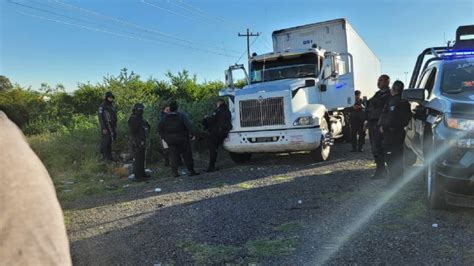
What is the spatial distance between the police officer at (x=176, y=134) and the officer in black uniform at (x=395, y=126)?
180 inches

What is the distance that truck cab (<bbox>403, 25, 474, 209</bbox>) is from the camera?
522cm

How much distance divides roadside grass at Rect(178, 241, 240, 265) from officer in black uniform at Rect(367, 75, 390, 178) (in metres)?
4.15

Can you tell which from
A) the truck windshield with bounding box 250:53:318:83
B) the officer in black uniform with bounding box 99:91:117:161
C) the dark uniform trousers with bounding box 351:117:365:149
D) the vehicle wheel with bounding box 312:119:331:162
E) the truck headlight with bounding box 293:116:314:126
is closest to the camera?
the truck headlight with bounding box 293:116:314:126

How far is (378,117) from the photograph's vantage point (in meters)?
8.16

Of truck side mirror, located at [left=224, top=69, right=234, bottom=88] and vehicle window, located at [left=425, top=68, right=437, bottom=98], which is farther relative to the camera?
truck side mirror, located at [left=224, top=69, right=234, bottom=88]

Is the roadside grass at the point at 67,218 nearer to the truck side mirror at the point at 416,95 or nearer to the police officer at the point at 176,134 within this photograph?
the police officer at the point at 176,134

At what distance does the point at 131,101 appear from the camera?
19.1m

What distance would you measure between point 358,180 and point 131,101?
12682 mm

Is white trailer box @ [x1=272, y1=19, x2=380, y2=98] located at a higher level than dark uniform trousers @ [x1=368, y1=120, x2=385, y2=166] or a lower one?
higher

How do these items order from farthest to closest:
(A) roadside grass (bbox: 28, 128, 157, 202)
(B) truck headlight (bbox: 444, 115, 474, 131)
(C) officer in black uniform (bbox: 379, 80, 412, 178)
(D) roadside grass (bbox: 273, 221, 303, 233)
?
1. (A) roadside grass (bbox: 28, 128, 157, 202)
2. (C) officer in black uniform (bbox: 379, 80, 412, 178)
3. (D) roadside grass (bbox: 273, 221, 303, 233)
4. (B) truck headlight (bbox: 444, 115, 474, 131)

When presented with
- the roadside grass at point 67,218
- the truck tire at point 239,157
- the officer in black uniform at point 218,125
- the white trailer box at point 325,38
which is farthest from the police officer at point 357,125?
the roadside grass at point 67,218

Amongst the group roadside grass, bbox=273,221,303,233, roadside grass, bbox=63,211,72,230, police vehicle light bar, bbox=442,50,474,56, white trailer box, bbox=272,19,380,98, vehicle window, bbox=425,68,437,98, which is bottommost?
roadside grass, bbox=63,211,72,230

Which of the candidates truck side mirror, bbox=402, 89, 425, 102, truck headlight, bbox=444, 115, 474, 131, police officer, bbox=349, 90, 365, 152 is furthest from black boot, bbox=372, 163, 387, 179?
police officer, bbox=349, 90, 365, 152

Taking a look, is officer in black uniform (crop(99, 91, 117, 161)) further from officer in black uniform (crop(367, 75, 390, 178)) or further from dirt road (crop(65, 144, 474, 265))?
officer in black uniform (crop(367, 75, 390, 178))
